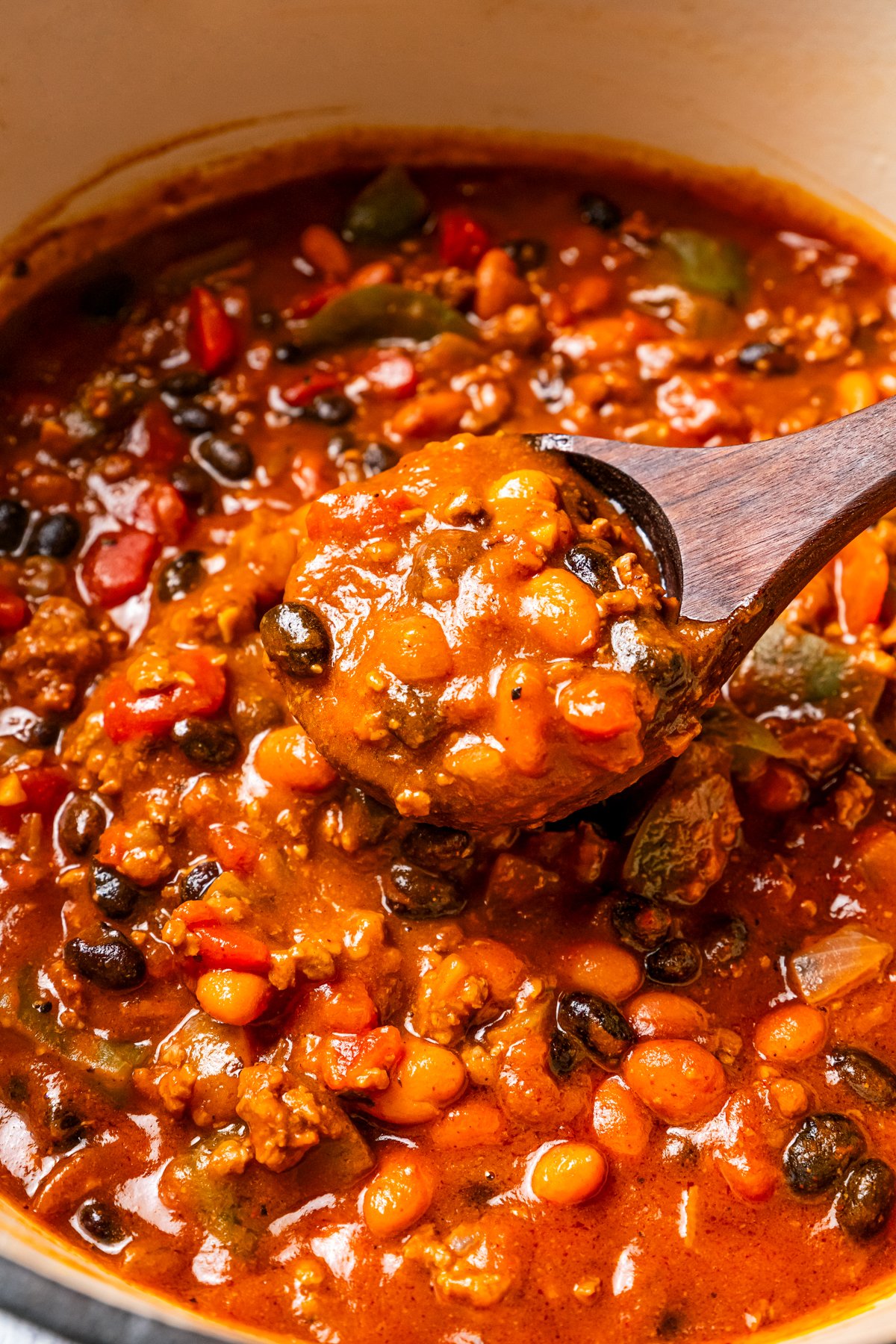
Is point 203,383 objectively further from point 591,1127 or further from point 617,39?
point 591,1127

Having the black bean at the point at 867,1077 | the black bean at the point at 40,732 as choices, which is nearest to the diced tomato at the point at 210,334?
the black bean at the point at 40,732

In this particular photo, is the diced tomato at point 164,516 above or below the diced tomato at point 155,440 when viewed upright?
below

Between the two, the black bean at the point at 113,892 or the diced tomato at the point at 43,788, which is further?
the diced tomato at the point at 43,788

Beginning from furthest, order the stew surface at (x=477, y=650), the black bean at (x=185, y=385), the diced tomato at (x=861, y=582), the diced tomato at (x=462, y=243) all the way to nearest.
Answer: the diced tomato at (x=462, y=243) < the black bean at (x=185, y=385) < the diced tomato at (x=861, y=582) < the stew surface at (x=477, y=650)

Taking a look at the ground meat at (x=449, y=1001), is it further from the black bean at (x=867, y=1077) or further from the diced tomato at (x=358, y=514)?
the diced tomato at (x=358, y=514)

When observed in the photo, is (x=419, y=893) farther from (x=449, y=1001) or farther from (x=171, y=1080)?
(x=171, y=1080)

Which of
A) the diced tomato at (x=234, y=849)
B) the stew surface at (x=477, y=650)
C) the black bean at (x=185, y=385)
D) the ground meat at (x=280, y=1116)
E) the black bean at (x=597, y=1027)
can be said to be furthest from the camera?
the black bean at (x=185, y=385)

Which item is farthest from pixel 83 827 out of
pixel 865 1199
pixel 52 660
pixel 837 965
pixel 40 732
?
pixel 865 1199

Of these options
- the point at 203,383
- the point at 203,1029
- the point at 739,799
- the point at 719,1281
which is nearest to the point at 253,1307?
the point at 203,1029
